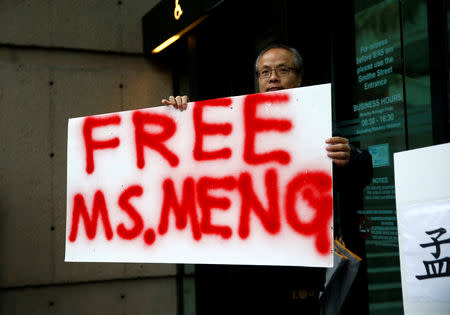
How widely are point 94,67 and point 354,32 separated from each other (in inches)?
96.2

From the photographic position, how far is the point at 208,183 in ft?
7.78

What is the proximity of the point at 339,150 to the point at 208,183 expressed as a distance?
0.58 m

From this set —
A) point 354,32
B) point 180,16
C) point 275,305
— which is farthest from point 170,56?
point 275,305

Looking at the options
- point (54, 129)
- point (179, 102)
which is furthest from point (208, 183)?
point (54, 129)

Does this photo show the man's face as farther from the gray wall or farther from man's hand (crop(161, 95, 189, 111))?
the gray wall

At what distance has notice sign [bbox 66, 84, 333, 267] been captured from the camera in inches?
83.7

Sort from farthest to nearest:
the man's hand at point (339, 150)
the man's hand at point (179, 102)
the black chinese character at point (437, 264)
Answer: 1. the man's hand at point (179, 102)
2. the man's hand at point (339, 150)
3. the black chinese character at point (437, 264)

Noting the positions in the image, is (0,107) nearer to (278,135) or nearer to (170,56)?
(170,56)

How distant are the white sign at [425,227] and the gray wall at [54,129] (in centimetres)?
401

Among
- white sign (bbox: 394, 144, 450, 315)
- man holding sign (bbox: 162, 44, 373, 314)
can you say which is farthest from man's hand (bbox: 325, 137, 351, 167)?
white sign (bbox: 394, 144, 450, 315)

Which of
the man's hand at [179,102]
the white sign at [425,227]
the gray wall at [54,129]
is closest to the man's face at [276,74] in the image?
the man's hand at [179,102]

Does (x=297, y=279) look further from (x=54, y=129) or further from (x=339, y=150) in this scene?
(x=54, y=129)

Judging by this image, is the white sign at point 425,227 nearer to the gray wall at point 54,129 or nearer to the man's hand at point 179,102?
the man's hand at point 179,102

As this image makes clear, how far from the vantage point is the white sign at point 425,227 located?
62.7 inches
